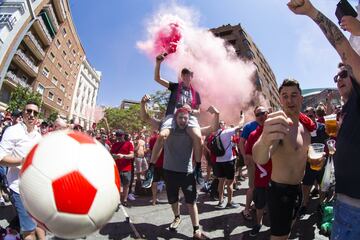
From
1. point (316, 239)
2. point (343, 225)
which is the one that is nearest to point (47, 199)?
point (343, 225)

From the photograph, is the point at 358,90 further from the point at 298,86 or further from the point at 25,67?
the point at 25,67

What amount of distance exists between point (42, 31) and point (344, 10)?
51.1 meters

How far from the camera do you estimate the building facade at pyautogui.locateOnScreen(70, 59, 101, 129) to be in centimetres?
7688

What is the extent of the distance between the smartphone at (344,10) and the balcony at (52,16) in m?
52.1

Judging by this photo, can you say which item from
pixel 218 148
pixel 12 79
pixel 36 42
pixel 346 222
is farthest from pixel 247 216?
pixel 36 42

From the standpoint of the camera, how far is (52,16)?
48.2m

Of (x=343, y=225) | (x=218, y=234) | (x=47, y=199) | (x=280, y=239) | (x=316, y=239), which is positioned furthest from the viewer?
(x=218, y=234)

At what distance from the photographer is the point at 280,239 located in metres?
3.03

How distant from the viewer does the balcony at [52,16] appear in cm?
4570

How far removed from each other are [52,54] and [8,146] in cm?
5435

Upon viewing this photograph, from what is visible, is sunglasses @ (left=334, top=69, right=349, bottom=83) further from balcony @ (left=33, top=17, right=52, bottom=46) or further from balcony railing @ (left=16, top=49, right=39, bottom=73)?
balcony @ (left=33, top=17, right=52, bottom=46)

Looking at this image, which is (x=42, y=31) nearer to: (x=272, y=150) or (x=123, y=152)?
(x=123, y=152)

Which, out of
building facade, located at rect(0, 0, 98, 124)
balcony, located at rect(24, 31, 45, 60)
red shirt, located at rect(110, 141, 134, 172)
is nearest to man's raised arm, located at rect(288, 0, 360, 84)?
red shirt, located at rect(110, 141, 134, 172)

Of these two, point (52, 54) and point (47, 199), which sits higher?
point (52, 54)
